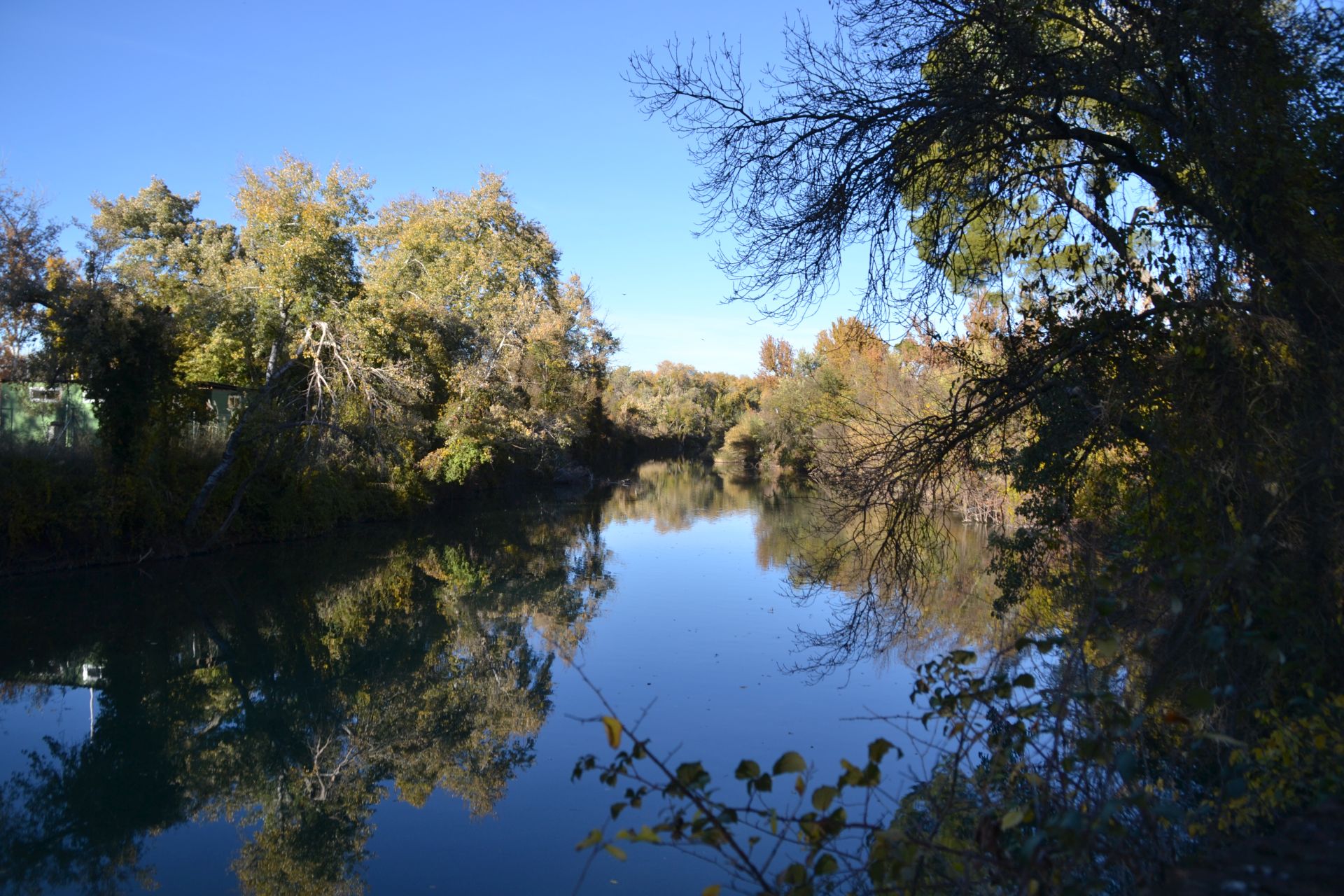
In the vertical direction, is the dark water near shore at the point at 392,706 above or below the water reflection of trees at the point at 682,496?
below

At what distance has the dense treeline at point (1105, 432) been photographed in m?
3.23

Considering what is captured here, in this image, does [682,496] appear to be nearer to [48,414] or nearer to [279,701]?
[48,414]

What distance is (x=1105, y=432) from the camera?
6832 mm

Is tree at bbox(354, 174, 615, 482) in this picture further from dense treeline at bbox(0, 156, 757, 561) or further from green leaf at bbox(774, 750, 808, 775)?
green leaf at bbox(774, 750, 808, 775)

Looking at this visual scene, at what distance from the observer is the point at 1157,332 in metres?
6.22

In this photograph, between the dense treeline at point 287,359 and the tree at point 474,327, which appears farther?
the tree at point 474,327

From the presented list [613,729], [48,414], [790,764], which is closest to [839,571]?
[790,764]

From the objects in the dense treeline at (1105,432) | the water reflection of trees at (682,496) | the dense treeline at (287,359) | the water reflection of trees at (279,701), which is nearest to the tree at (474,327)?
the dense treeline at (287,359)

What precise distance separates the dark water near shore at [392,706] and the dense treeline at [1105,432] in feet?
2.97

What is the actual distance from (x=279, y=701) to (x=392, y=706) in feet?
4.33

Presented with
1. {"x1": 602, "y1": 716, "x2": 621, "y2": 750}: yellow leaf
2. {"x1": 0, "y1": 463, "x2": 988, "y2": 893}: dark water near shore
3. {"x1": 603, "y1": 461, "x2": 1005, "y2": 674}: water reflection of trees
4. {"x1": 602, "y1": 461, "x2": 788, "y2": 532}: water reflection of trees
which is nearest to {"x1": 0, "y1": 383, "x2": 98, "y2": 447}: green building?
{"x1": 0, "y1": 463, "x2": 988, "y2": 893}: dark water near shore

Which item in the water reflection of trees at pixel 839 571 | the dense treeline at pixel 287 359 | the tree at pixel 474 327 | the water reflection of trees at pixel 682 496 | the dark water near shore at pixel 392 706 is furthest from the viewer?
the water reflection of trees at pixel 682 496

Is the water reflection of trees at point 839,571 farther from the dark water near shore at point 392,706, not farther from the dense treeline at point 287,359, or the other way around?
the dense treeline at point 287,359

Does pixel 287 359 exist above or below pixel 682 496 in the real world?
above
